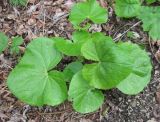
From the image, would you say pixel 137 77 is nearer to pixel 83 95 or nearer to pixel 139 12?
pixel 83 95

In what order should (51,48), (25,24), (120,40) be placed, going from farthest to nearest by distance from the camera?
(25,24)
(120,40)
(51,48)

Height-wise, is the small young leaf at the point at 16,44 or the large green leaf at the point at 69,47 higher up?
the large green leaf at the point at 69,47

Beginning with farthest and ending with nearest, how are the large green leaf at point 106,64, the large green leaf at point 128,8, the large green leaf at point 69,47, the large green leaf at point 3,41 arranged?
the large green leaf at point 128,8
the large green leaf at point 3,41
the large green leaf at point 69,47
the large green leaf at point 106,64

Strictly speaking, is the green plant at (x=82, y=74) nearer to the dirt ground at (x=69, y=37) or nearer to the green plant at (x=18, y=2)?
the dirt ground at (x=69, y=37)

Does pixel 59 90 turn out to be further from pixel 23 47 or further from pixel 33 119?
pixel 23 47

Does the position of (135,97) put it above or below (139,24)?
below

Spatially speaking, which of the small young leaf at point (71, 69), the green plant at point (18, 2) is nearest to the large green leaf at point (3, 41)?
the green plant at point (18, 2)

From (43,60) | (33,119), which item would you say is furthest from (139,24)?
(33,119)
